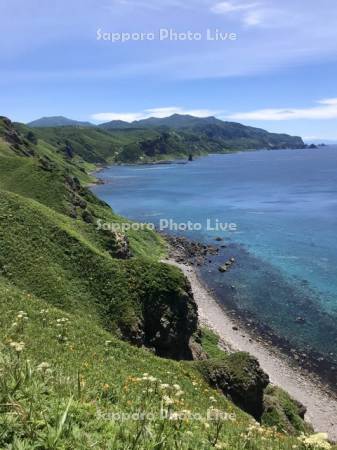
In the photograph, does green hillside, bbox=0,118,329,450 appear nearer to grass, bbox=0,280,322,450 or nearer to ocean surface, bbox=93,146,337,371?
grass, bbox=0,280,322,450

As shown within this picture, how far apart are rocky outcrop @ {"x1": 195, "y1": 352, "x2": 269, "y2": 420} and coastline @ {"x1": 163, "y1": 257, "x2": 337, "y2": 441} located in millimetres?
12154

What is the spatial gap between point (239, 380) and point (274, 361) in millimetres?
22543

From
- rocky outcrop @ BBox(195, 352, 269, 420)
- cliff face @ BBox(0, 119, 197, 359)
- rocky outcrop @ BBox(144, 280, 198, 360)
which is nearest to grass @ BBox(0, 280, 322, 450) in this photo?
rocky outcrop @ BBox(195, 352, 269, 420)

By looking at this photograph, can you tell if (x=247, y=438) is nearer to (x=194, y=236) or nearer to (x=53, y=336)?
(x=53, y=336)

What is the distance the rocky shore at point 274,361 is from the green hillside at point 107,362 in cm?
462

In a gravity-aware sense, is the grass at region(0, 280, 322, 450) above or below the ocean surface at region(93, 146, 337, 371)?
above

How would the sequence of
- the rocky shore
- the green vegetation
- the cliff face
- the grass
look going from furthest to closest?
the rocky shore < the cliff face < the green vegetation < the grass

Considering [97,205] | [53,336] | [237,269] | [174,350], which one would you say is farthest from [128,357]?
[97,205]

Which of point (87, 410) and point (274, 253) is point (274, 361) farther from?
point (87, 410)

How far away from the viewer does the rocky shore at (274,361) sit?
1785 inches

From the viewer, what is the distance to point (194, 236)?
374 ft

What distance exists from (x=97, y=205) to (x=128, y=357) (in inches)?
3343

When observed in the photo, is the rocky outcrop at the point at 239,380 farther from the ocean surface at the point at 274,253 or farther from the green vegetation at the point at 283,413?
the ocean surface at the point at 274,253

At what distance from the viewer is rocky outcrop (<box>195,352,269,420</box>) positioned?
110 ft
